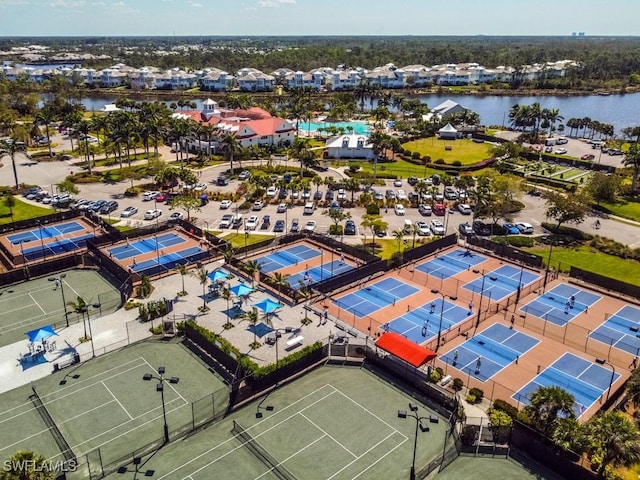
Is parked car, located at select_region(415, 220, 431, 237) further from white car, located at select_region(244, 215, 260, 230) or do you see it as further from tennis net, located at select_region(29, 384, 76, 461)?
tennis net, located at select_region(29, 384, 76, 461)

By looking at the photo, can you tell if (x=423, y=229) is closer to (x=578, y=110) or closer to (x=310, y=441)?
(x=310, y=441)

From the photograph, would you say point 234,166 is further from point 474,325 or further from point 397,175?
point 474,325

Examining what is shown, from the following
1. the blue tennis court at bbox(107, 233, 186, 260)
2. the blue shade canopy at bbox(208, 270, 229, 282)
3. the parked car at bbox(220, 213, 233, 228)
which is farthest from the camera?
the parked car at bbox(220, 213, 233, 228)

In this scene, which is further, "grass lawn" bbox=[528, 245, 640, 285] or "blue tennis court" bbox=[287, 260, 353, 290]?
"grass lawn" bbox=[528, 245, 640, 285]

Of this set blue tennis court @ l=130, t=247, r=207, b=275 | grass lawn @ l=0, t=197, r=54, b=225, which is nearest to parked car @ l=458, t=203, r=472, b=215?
blue tennis court @ l=130, t=247, r=207, b=275

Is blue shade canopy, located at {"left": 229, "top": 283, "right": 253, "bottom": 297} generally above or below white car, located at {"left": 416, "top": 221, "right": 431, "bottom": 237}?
above

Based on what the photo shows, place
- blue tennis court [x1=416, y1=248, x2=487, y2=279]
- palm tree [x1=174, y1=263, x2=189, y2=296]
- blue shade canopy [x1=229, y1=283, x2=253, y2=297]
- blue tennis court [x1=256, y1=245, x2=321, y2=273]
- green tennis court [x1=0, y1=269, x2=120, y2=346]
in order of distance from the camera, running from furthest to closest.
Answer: blue tennis court [x1=256, y1=245, x2=321, y2=273], blue tennis court [x1=416, y1=248, x2=487, y2=279], palm tree [x1=174, y1=263, x2=189, y2=296], blue shade canopy [x1=229, y1=283, x2=253, y2=297], green tennis court [x1=0, y1=269, x2=120, y2=346]

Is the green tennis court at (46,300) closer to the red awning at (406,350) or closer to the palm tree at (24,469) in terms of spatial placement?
the palm tree at (24,469)

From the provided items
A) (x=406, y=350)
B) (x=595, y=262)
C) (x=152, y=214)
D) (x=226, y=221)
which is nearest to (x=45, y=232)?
(x=152, y=214)

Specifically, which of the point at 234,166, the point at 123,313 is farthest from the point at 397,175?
the point at 123,313
